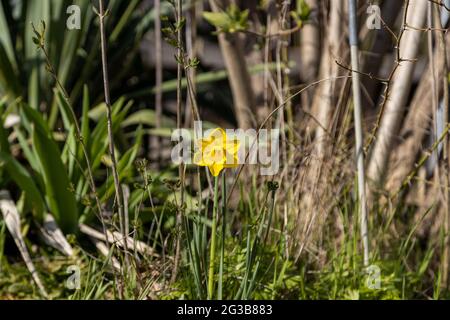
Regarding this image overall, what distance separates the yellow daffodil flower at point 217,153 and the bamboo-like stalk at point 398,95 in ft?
2.60

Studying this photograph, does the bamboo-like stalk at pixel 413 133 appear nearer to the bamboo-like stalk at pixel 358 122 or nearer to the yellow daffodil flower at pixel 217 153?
the bamboo-like stalk at pixel 358 122

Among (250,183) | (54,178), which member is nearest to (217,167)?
(250,183)

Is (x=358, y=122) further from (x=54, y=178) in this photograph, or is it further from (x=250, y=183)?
(x=54, y=178)

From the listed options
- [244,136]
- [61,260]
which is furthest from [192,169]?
[61,260]

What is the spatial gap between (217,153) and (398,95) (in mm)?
941

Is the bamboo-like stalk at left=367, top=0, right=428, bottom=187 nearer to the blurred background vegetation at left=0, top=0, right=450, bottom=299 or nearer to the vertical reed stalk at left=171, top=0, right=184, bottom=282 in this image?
the blurred background vegetation at left=0, top=0, right=450, bottom=299

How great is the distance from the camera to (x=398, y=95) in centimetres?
260

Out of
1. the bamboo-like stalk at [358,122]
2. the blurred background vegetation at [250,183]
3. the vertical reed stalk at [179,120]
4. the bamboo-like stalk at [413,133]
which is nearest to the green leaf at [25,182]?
the blurred background vegetation at [250,183]

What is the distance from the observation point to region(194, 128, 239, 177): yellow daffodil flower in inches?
74.0

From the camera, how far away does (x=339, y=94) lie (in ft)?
8.96

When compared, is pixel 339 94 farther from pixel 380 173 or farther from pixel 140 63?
pixel 140 63

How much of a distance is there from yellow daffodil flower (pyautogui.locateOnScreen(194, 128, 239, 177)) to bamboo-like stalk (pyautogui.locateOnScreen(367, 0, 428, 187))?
794mm

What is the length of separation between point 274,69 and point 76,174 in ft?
2.84

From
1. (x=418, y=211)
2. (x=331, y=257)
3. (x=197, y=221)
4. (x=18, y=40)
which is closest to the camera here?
(x=197, y=221)
